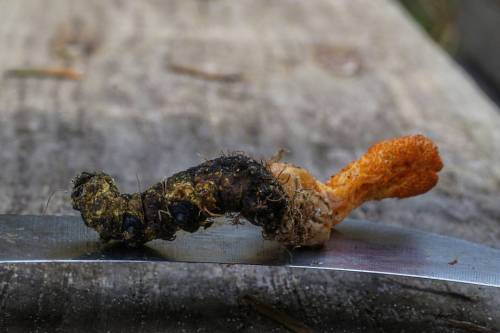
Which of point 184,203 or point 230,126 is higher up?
point 230,126

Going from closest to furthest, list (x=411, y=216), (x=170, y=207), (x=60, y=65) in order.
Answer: (x=170, y=207), (x=411, y=216), (x=60, y=65)

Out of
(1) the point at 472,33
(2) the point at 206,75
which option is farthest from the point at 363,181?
(1) the point at 472,33

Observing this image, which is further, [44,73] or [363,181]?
[44,73]

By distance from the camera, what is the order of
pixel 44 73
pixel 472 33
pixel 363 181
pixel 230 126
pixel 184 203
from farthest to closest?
pixel 472 33, pixel 44 73, pixel 230 126, pixel 363 181, pixel 184 203

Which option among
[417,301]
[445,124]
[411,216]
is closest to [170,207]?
[417,301]

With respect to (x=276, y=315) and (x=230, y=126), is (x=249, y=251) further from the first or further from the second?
(x=230, y=126)

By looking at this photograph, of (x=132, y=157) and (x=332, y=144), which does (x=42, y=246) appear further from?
(x=332, y=144)

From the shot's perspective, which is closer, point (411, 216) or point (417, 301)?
point (417, 301)

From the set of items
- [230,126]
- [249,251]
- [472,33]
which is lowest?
[249,251]
